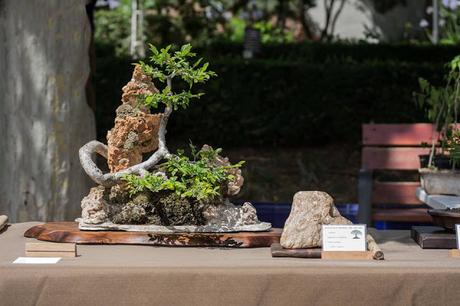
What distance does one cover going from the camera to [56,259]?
2977mm

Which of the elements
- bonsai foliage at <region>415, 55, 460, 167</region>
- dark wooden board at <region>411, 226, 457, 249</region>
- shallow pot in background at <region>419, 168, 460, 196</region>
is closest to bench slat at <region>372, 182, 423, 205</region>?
bonsai foliage at <region>415, 55, 460, 167</region>

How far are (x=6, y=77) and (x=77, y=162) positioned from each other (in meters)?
0.52

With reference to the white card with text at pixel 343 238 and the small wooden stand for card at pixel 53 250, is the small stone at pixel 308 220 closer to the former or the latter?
the white card with text at pixel 343 238

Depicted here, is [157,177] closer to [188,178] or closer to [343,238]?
[188,178]

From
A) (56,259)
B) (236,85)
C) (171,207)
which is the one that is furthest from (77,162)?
(236,85)

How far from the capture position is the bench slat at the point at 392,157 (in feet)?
18.6

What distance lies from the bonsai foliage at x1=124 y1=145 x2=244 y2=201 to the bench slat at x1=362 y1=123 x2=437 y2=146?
7.96 feet

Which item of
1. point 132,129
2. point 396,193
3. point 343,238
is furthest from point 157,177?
point 396,193

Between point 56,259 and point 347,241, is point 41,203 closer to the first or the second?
point 56,259

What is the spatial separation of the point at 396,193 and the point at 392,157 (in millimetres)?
237

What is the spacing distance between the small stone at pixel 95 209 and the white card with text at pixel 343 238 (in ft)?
2.63

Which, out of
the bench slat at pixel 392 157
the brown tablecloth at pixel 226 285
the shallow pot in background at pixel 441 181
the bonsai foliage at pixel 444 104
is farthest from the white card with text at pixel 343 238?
the bench slat at pixel 392 157

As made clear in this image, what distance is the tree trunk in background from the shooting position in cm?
448

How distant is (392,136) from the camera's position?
18.6ft
